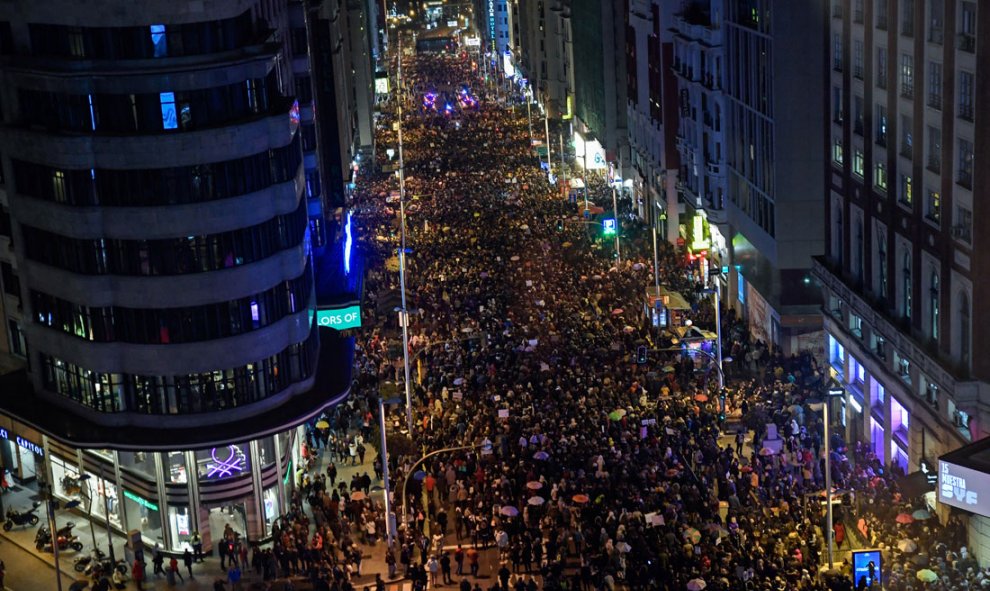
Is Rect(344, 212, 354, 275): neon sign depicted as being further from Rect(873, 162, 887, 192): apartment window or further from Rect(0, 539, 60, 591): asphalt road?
Rect(873, 162, 887, 192): apartment window

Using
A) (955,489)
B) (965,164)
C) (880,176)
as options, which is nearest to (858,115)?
(880,176)

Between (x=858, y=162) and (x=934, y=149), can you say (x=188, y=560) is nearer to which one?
(x=934, y=149)

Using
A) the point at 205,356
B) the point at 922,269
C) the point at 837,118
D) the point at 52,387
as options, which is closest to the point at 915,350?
the point at 922,269

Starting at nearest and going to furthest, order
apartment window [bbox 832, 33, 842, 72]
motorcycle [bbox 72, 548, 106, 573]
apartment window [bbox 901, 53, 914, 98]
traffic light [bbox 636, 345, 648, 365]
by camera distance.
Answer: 1. apartment window [bbox 901, 53, 914, 98]
2. motorcycle [bbox 72, 548, 106, 573]
3. apartment window [bbox 832, 33, 842, 72]
4. traffic light [bbox 636, 345, 648, 365]

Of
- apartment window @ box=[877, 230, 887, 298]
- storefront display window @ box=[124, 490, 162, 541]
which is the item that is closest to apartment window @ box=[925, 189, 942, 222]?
apartment window @ box=[877, 230, 887, 298]

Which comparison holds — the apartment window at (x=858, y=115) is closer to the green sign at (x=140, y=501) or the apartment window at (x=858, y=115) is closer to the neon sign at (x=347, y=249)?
the neon sign at (x=347, y=249)

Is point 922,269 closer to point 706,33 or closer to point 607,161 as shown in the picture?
point 706,33
